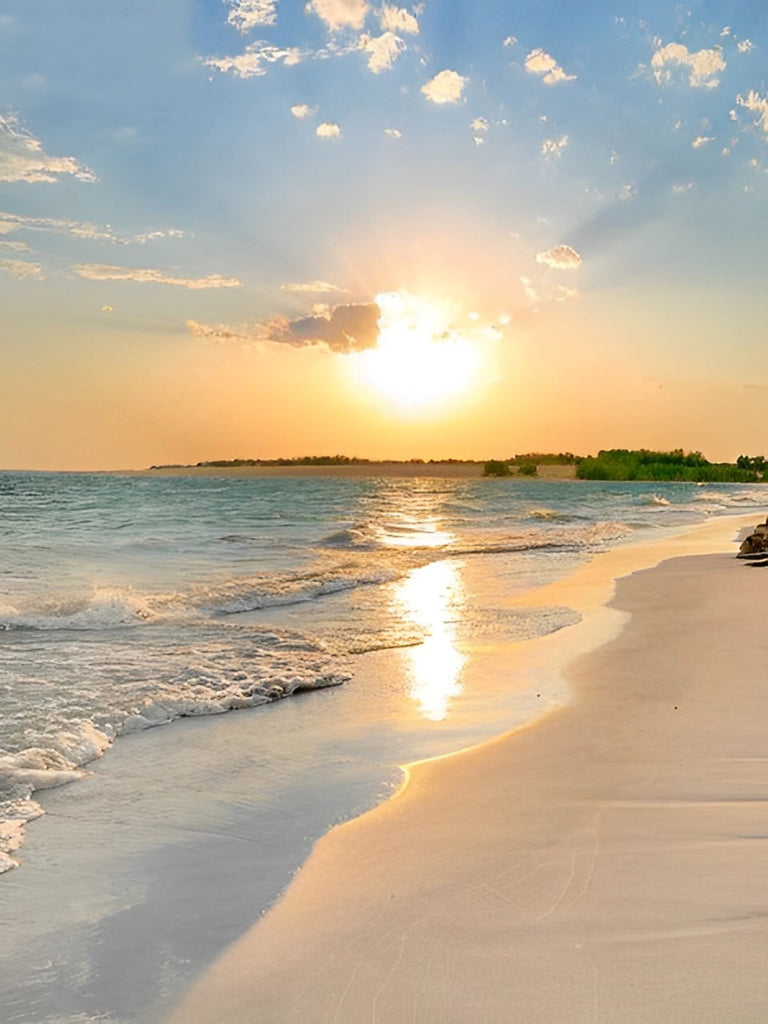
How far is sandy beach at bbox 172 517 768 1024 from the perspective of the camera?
2.57 meters

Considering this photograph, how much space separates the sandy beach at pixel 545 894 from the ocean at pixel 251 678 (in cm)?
29

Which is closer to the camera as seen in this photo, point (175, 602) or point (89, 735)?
point (89, 735)

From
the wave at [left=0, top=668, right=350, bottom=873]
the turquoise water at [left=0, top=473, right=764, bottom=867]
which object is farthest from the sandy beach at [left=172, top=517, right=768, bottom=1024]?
the wave at [left=0, top=668, right=350, bottom=873]

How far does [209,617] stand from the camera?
11.8 m

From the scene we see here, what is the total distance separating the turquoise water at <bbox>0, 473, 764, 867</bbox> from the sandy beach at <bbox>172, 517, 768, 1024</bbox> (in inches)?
46.1

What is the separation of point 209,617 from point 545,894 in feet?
29.9

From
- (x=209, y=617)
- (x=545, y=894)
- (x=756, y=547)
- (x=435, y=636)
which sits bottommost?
(x=209, y=617)

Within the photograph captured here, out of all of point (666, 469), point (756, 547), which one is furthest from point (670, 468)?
point (756, 547)

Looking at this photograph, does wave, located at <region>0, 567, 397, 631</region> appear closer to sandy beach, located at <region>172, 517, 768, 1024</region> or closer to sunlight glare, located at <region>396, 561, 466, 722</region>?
sunlight glare, located at <region>396, 561, 466, 722</region>

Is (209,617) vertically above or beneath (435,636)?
beneath

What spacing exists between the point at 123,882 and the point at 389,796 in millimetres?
1535

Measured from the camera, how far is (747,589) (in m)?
12.3

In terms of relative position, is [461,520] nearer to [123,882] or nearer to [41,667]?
[41,667]

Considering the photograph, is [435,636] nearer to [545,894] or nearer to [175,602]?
[175,602]
